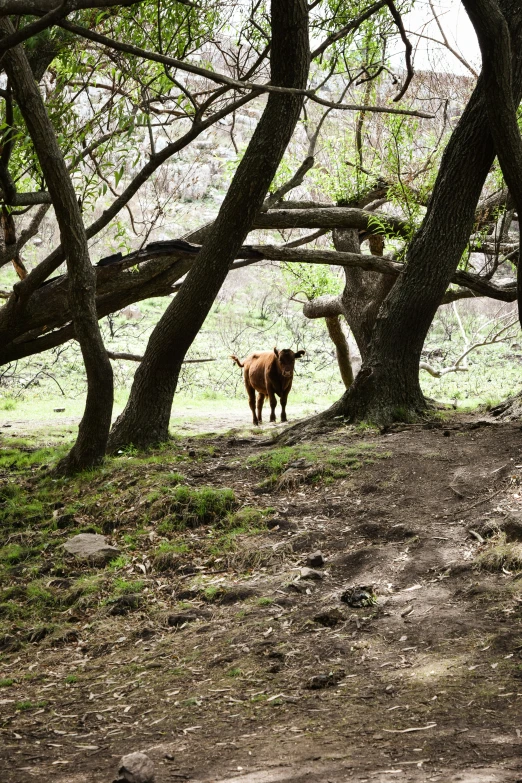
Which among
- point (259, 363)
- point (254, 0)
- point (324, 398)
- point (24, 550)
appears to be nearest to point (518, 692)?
point (24, 550)

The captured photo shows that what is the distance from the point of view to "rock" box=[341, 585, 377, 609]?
523 centimetres

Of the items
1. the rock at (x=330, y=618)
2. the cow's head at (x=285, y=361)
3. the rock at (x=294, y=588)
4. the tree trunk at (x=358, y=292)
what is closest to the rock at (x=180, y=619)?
the rock at (x=294, y=588)

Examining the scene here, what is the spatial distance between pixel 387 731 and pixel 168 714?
123 cm

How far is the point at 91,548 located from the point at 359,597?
9.43 ft

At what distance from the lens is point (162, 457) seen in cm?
912

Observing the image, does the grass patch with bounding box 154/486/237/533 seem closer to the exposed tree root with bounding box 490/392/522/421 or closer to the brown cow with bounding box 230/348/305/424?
the exposed tree root with bounding box 490/392/522/421

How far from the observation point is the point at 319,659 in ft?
14.9

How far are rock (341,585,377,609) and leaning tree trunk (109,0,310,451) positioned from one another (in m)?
4.79

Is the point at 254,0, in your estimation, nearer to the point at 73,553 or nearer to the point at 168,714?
the point at 73,553

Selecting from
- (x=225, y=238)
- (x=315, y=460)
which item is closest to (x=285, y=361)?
(x=225, y=238)

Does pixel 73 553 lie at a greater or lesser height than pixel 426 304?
lesser

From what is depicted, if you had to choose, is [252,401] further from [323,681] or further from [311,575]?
[323,681]

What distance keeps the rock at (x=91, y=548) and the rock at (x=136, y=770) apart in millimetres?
3821

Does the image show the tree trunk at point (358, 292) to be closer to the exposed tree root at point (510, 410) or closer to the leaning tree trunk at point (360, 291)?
the leaning tree trunk at point (360, 291)
